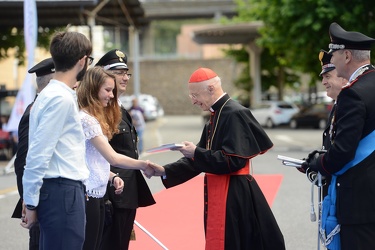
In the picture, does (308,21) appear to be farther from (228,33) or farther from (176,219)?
(228,33)

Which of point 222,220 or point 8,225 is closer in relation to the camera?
point 222,220

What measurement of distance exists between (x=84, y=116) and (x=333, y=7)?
2026cm

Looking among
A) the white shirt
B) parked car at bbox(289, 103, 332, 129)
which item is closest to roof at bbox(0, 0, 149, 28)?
parked car at bbox(289, 103, 332, 129)

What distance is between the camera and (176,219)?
10.4m

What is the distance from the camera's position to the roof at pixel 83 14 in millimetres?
23938

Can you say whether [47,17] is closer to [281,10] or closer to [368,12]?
[281,10]

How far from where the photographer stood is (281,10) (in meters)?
26.5

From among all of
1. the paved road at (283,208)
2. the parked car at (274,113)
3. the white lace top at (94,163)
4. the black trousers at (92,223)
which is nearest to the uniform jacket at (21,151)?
the white lace top at (94,163)

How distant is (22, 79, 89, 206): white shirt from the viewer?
4344 millimetres

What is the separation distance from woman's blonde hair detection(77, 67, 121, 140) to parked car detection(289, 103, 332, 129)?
31591 mm

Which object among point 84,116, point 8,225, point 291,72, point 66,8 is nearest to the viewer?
point 84,116

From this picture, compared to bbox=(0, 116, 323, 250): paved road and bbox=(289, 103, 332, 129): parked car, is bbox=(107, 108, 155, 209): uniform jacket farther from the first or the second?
bbox=(289, 103, 332, 129): parked car

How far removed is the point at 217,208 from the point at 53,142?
1731mm

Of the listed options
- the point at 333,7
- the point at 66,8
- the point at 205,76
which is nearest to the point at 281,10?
the point at 333,7
